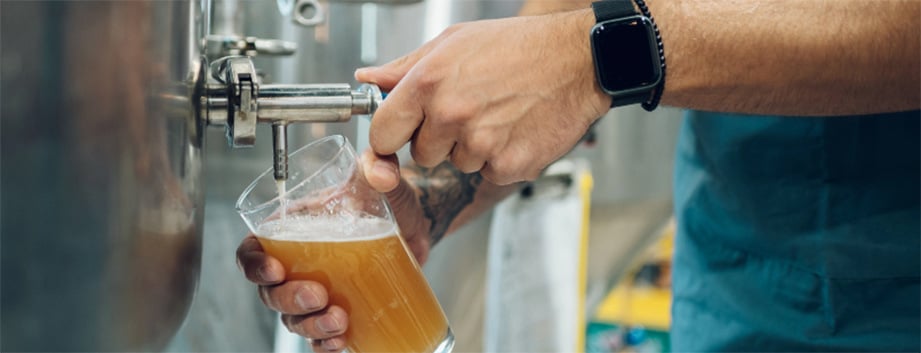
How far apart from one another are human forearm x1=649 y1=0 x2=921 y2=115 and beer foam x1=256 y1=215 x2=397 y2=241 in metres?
0.23

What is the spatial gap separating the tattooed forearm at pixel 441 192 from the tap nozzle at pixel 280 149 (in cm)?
32

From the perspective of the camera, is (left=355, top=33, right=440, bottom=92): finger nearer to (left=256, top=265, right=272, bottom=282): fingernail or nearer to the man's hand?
the man's hand

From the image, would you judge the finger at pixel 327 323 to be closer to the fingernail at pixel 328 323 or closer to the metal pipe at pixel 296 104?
the fingernail at pixel 328 323

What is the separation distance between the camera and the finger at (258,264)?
0.60 metres

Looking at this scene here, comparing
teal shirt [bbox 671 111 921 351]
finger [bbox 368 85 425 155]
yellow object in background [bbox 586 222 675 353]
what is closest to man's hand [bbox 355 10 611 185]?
finger [bbox 368 85 425 155]

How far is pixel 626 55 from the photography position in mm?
623

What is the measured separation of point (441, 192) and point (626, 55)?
351mm

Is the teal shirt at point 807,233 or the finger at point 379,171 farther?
the teal shirt at point 807,233

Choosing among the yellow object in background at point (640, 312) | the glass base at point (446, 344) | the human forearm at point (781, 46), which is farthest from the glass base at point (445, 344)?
the yellow object in background at point (640, 312)

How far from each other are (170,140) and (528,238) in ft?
2.94

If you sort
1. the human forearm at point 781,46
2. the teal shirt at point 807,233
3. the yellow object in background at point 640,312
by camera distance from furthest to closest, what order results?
the yellow object in background at point 640,312 < the teal shirt at point 807,233 < the human forearm at point 781,46

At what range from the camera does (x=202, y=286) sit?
1022 mm

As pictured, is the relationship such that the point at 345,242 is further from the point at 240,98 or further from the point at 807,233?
the point at 807,233

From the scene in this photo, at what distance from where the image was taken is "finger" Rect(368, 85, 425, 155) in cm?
59
